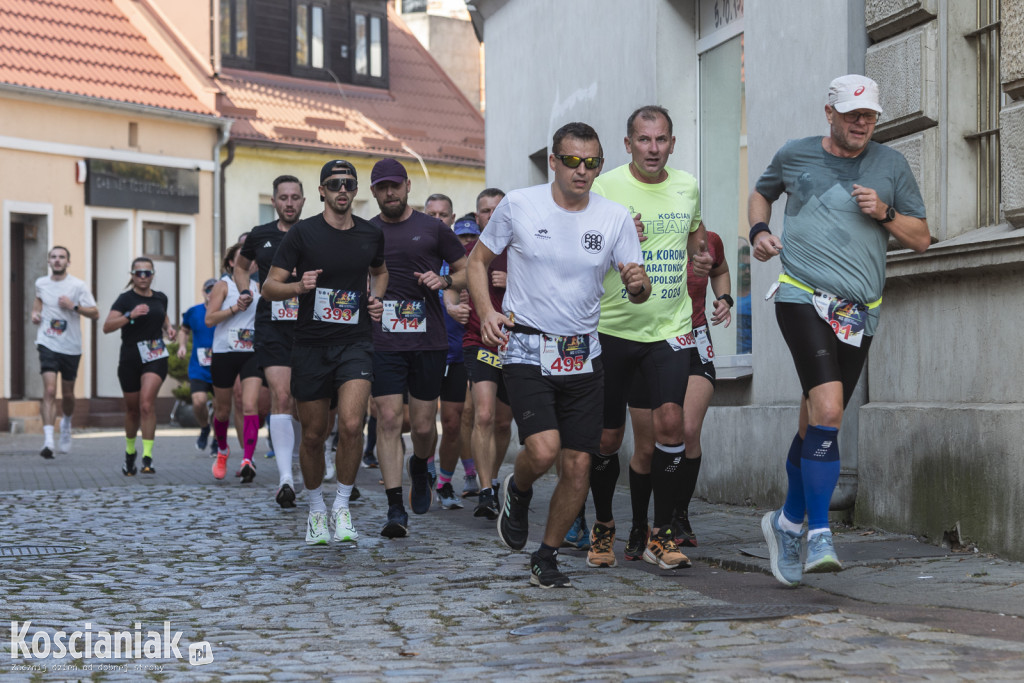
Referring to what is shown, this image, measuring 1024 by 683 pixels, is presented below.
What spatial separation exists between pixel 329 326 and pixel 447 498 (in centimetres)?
246

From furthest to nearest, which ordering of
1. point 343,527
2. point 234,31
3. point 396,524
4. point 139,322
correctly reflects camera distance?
point 234,31
point 139,322
point 396,524
point 343,527

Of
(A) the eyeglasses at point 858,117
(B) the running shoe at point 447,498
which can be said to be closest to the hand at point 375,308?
(B) the running shoe at point 447,498

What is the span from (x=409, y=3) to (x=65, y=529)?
35.1 metres

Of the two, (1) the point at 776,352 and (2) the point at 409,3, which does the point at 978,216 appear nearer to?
(1) the point at 776,352

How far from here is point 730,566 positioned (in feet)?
25.0

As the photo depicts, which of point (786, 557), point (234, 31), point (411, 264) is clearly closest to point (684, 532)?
point (786, 557)

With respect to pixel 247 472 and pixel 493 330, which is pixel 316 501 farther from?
pixel 247 472

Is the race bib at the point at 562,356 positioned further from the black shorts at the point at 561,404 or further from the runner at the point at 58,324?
the runner at the point at 58,324

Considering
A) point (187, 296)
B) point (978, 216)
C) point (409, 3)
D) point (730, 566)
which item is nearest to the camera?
point (730, 566)

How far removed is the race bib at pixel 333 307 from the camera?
8945mm

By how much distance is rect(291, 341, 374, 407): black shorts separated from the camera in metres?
8.88

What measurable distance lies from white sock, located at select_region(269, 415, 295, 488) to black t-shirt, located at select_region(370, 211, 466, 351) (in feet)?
6.04

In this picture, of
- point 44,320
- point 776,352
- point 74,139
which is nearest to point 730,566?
point 776,352

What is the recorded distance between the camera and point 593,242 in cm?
705
